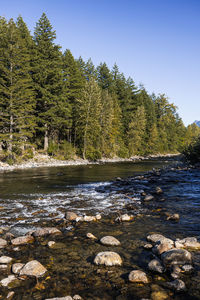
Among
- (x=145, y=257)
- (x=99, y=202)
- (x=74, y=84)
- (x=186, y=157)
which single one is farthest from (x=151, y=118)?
(x=145, y=257)

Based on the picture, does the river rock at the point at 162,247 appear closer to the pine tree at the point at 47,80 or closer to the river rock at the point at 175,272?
the river rock at the point at 175,272

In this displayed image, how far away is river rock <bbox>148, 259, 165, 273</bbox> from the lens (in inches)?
145

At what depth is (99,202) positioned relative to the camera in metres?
8.76

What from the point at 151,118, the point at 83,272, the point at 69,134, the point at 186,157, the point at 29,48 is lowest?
the point at 83,272

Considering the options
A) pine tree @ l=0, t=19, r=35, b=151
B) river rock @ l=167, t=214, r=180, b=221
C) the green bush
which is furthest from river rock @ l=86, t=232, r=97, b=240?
pine tree @ l=0, t=19, r=35, b=151

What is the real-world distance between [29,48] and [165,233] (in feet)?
114

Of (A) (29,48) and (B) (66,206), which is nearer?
(B) (66,206)

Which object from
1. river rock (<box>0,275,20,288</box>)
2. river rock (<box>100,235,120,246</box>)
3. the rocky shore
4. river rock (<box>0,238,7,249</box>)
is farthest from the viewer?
river rock (<box>100,235,120,246</box>)

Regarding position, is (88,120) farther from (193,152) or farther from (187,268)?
(187,268)

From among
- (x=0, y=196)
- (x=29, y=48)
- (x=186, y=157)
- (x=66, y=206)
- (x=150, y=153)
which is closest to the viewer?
(x=66, y=206)

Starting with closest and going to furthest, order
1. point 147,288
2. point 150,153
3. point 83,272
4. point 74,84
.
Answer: point 147,288 → point 83,272 → point 74,84 → point 150,153

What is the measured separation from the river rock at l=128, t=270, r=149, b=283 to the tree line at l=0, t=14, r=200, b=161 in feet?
68.1

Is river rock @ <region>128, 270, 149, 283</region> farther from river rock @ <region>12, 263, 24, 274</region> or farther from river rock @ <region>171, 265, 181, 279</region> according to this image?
river rock @ <region>12, 263, 24, 274</region>

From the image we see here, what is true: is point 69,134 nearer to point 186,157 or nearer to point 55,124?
point 55,124
